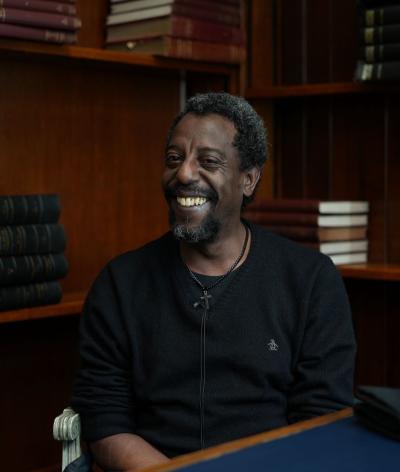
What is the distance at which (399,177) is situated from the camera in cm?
319

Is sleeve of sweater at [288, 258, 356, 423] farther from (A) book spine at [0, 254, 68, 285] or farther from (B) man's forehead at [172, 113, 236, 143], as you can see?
(A) book spine at [0, 254, 68, 285]

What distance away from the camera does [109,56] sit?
279 centimetres

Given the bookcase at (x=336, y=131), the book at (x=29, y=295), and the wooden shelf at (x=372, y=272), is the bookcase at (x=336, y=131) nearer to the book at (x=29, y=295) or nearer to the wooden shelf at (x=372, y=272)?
the wooden shelf at (x=372, y=272)

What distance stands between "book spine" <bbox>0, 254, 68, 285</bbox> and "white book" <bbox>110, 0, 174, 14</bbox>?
817 mm

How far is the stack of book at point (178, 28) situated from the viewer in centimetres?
291

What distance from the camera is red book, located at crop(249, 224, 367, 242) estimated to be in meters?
3.10

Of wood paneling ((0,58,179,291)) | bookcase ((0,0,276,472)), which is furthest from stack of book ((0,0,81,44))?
wood paneling ((0,58,179,291))

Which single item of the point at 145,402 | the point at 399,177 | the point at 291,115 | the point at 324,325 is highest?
the point at 291,115

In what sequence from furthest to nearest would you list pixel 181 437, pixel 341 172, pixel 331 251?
pixel 341 172 → pixel 331 251 → pixel 181 437

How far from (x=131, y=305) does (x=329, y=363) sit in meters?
0.46

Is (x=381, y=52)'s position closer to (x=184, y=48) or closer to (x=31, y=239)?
(x=184, y=48)

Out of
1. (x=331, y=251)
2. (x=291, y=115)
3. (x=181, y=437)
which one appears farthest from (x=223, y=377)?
(x=291, y=115)

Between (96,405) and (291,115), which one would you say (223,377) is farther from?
(291,115)

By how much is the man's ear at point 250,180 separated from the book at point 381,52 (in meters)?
0.82
